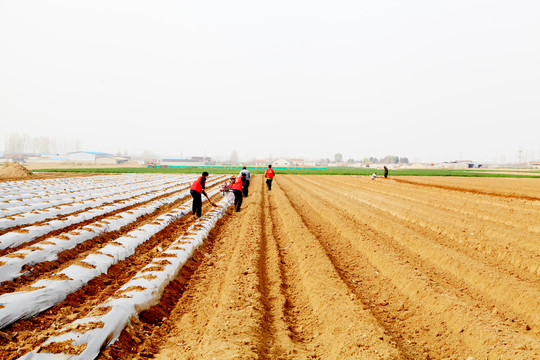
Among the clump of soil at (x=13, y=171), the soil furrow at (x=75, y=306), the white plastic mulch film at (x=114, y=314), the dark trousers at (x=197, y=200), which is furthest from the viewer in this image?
the clump of soil at (x=13, y=171)

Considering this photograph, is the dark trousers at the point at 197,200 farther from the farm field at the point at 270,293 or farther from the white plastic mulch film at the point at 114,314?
the white plastic mulch film at the point at 114,314

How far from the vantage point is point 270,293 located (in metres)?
4.75

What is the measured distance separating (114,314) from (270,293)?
Answer: 2.12 metres

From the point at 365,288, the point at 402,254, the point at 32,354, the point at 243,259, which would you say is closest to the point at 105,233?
the point at 243,259

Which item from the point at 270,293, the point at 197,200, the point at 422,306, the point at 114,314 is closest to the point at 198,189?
the point at 197,200

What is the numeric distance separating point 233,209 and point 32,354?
996 cm

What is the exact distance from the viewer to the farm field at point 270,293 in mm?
3250

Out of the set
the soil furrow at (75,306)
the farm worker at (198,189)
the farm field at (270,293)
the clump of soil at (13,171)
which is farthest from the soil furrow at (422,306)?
the clump of soil at (13,171)

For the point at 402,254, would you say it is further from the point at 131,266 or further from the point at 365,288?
the point at 131,266

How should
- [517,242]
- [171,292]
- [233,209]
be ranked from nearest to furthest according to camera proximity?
[171,292] < [517,242] < [233,209]

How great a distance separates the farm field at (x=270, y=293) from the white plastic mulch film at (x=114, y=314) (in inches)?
0.6

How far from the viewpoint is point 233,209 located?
1267cm

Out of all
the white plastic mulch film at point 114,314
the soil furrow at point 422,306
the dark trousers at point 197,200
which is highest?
the dark trousers at point 197,200

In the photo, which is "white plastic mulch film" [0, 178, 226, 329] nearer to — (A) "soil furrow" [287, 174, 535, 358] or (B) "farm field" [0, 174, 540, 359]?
(B) "farm field" [0, 174, 540, 359]
